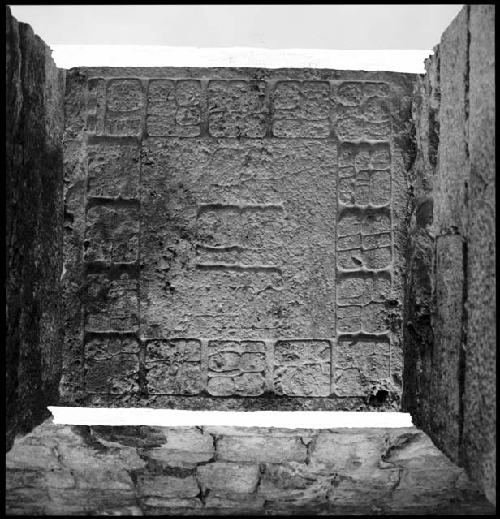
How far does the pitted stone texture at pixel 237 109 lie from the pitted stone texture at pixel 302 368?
0.95m

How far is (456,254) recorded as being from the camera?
7.00 feet

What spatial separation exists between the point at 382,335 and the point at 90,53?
1760 mm

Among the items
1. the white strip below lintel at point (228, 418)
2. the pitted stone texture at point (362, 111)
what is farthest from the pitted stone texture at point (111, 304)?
the pitted stone texture at point (362, 111)

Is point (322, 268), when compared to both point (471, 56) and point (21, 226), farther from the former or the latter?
point (21, 226)

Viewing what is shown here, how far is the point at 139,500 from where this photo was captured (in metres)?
2.58

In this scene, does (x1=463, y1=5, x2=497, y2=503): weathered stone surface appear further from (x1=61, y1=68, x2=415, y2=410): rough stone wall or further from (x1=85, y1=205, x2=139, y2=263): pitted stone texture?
(x1=85, y1=205, x2=139, y2=263): pitted stone texture

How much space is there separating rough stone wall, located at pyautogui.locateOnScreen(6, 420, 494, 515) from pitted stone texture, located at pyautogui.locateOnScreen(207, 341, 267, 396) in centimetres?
18

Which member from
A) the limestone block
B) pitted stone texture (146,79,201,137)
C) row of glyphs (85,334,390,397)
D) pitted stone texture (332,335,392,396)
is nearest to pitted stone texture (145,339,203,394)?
row of glyphs (85,334,390,397)

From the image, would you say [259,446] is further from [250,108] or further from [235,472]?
[250,108]

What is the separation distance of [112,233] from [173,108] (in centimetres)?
61

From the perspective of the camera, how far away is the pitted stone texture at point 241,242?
2.49m

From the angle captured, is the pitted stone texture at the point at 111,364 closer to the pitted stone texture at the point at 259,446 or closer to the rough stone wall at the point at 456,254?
the pitted stone texture at the point at 259,446

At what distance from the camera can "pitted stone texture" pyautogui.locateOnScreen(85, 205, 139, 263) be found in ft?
8.15

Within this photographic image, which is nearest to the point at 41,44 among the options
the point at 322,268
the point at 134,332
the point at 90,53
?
the point at 90,53
